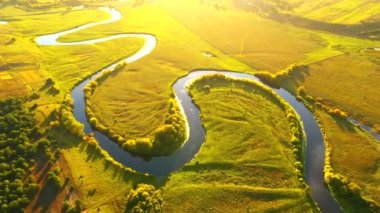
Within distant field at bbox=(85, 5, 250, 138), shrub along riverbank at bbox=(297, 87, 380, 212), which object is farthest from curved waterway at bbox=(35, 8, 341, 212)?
distant field at bbox=(85, 5, 250, 138)

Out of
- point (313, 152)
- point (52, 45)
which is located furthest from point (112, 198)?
point (52, 45)

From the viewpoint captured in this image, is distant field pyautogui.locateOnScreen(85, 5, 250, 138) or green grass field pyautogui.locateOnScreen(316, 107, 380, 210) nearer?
green grass field pyautogui.locateOnScreen(316, 107, 380, 210)

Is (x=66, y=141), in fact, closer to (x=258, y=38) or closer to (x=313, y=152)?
(x=313, y=152)

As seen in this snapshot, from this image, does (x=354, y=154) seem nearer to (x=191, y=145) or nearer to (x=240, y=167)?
(x=240, y=167)

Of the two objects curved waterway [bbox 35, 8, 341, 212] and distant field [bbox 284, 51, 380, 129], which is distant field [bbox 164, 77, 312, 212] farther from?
distant field [bbox 284, 51, 380, 129]

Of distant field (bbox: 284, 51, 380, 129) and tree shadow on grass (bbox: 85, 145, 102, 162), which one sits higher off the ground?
distant field (bbox: 284, 51, 380, 129)

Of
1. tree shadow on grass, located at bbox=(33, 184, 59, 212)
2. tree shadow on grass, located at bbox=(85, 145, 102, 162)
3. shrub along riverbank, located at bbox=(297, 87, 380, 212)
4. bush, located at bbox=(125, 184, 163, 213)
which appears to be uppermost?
shrub along riverbank, located at bbox=(297, 87, 380, 212)
